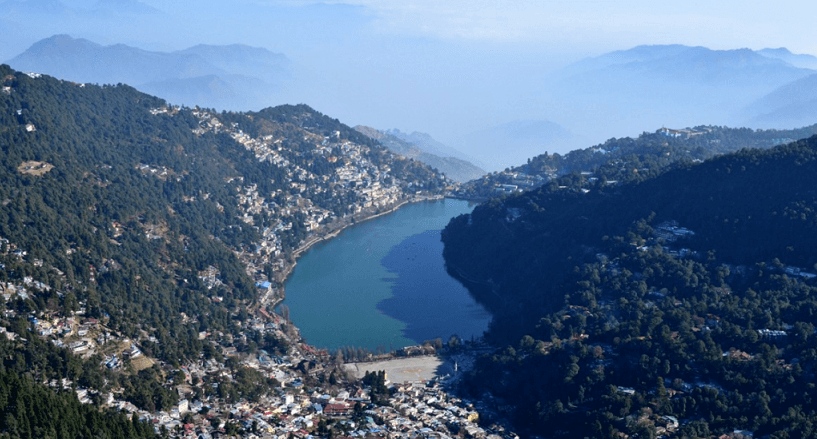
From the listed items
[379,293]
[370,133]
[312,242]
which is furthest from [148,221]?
[370,133]

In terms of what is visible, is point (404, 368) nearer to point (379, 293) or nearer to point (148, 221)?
point (379, 293)

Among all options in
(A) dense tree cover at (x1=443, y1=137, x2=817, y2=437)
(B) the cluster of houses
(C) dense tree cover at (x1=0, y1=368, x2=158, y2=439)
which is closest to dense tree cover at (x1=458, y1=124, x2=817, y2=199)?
(A) dense tree cover at (x1=443, y1=137, x2=817, y2=437)

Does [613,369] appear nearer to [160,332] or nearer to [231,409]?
[231,409]

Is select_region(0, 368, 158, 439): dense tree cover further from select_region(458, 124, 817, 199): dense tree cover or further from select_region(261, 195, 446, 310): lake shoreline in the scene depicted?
select_region(458, 124, 817, 199): dense tree cover

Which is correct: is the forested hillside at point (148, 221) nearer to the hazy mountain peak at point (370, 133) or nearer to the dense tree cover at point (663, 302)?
the dense tree cover at point (663, 302)

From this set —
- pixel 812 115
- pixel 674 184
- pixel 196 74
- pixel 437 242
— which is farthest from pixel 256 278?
pixel 196 74

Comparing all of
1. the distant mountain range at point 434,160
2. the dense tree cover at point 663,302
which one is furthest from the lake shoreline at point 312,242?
the distant mountain range at point 434,160
